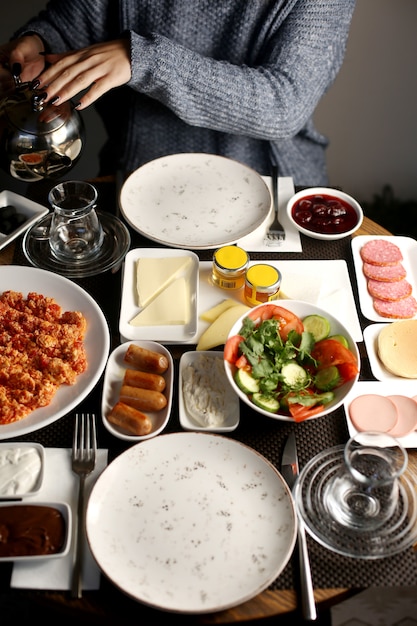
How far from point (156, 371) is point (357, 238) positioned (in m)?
0.77

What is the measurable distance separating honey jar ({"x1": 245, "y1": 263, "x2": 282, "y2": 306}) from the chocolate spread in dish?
0.76 metres

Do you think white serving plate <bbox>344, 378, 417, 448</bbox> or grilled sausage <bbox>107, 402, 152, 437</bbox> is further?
white serving plate <bbox>344, 378, 417, 448</bbox>

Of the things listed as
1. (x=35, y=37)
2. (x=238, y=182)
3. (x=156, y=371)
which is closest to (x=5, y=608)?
(x=156, y=371)

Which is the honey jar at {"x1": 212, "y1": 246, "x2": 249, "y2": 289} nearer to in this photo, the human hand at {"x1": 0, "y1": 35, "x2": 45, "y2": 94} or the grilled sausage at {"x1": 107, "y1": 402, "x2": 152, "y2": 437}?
the grilled sausage at {"x1": 107, "y1": 402, "x2": 152, "y2": 437}

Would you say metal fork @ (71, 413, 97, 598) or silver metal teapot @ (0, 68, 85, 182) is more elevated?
silver metal teapot @ (0, 68, 85, 182)

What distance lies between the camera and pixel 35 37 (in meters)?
2.31

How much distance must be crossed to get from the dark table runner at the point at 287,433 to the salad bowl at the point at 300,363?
6 cm

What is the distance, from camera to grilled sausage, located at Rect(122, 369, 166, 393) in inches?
61.0

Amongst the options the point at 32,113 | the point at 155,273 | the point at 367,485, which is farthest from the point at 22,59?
the point at 367,485

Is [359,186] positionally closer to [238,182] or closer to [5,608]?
[238,182]

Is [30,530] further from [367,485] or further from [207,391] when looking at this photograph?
[367,485]

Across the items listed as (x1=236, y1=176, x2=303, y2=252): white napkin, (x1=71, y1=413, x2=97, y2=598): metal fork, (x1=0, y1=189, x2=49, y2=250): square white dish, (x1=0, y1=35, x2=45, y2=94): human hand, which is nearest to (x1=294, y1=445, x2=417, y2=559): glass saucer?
(x1=71, y1=413, x2=97, y2=598): metal fork

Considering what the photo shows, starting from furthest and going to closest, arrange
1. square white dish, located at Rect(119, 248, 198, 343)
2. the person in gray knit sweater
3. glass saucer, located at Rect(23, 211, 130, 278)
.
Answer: the person in gray knit sweater → glass saucer, located at Rect(23, 211, 130, 278) → square white dish, located at Rect(119, 248, 198, 343)

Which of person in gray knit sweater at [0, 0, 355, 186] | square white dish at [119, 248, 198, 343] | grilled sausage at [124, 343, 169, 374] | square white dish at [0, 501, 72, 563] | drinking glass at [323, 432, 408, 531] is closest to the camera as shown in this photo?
square white dish at [0, 501, 72, 563]
